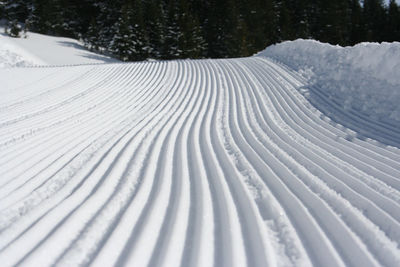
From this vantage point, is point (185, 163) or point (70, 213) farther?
point (185, 163)

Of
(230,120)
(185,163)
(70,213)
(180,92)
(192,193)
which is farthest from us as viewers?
(180,92)

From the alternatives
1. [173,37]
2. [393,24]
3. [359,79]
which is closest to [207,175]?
[359,79]

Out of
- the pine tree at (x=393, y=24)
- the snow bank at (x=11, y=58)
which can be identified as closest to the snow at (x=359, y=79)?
the snow bank at (x=11, y=58)

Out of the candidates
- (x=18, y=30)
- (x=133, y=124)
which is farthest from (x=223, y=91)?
(x=18, y=30)

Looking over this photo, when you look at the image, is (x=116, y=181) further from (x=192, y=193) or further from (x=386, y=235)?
(x=386, y=235)

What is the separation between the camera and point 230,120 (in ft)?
19.5

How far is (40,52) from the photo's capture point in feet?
61.2

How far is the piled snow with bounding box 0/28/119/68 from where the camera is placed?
13.4 m

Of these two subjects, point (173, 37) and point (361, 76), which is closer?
point (361, 76)

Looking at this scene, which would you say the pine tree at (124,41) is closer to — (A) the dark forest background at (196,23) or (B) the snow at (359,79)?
(A) the dark forest background at (196,23)

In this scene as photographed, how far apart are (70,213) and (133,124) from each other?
3108mm

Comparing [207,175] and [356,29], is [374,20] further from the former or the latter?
[207,175]

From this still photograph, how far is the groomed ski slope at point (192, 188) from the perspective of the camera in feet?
7.04

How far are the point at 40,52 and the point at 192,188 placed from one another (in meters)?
19.6
